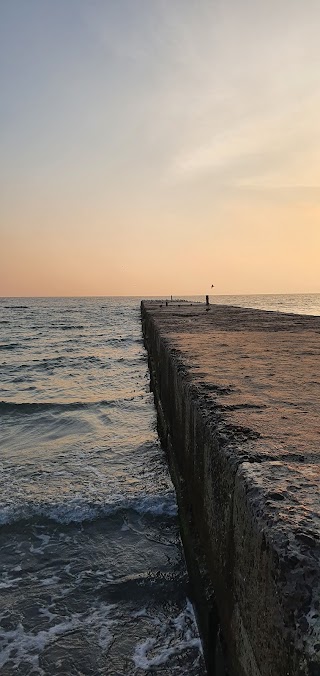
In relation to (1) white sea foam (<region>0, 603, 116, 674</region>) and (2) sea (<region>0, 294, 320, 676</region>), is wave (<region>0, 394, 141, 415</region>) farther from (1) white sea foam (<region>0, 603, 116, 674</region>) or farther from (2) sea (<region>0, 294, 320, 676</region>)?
(1) white sea foam (<region>0, 603, 116, 674</region>)

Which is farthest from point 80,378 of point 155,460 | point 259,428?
point 259,428

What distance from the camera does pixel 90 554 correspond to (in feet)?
11.6

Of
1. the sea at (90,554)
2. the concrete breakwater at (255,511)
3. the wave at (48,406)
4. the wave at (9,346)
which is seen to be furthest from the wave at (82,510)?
the wave at (9,346)

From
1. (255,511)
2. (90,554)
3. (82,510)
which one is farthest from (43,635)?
(255,511)

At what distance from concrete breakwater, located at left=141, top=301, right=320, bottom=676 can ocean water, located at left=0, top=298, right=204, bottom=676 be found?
1.82ft

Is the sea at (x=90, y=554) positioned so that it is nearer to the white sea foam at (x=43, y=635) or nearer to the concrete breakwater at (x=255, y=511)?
the white sea foam at (x=43, y=635)

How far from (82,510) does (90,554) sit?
710 millimetres

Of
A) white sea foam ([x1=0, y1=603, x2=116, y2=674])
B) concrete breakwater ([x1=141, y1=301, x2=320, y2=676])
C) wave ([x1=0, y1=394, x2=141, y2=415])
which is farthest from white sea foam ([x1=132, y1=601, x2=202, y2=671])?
wave ([x1=0, y1=394, x2=141, y2=415])

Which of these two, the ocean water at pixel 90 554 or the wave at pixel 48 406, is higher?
the ocean water at pixel 90 554

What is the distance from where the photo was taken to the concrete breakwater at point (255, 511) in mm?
996

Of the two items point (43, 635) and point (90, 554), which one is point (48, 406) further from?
point (43, 635)

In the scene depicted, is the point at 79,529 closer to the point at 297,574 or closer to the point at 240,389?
the point at 240,389

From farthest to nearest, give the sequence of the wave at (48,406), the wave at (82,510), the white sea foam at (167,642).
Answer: the wave at (48,406)
the wave at (82,510)
the white sea foam at (167,642)

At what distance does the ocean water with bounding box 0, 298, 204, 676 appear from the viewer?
98.1 inches
